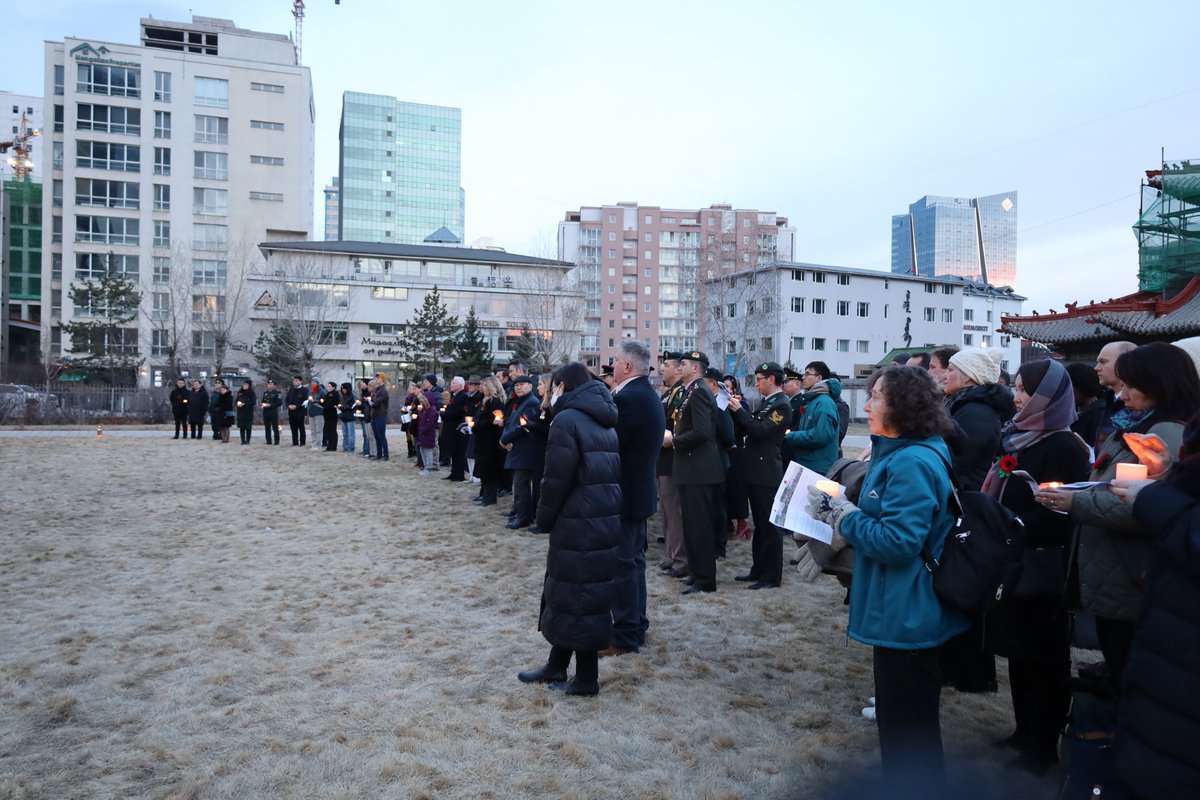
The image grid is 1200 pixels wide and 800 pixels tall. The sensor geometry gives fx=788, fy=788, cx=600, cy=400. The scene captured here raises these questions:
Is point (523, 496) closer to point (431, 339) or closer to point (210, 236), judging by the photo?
point (431, 339)

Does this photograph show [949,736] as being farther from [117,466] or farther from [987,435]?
[117,466]

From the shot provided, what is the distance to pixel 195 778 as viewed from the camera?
3570 millimetres

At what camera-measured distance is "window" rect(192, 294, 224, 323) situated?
55188 millimetres

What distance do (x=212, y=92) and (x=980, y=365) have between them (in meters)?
69.5

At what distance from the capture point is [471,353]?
50500 mm

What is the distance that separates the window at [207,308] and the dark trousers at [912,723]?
58.9 m

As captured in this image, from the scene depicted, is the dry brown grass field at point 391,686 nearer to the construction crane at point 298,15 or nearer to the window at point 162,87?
the window at point 162,87

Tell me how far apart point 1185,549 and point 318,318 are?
52.4 m

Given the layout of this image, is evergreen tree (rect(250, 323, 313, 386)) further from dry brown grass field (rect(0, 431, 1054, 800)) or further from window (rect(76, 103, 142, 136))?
dry brown grass field (rect(0, 431, 1054, 800))

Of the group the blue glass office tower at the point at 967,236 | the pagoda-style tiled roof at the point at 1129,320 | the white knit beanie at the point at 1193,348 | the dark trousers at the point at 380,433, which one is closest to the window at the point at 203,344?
the dark trousers at the point at 380,433

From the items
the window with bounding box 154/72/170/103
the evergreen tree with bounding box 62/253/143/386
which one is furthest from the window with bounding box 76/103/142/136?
the evergreen tree with bounding box 62/253/143/386

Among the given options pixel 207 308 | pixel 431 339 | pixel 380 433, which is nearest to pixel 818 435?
pixel 380 433

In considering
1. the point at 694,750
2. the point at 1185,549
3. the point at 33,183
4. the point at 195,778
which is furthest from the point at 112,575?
the point at 33,183

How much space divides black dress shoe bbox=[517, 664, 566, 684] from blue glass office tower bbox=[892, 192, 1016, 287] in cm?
14770
